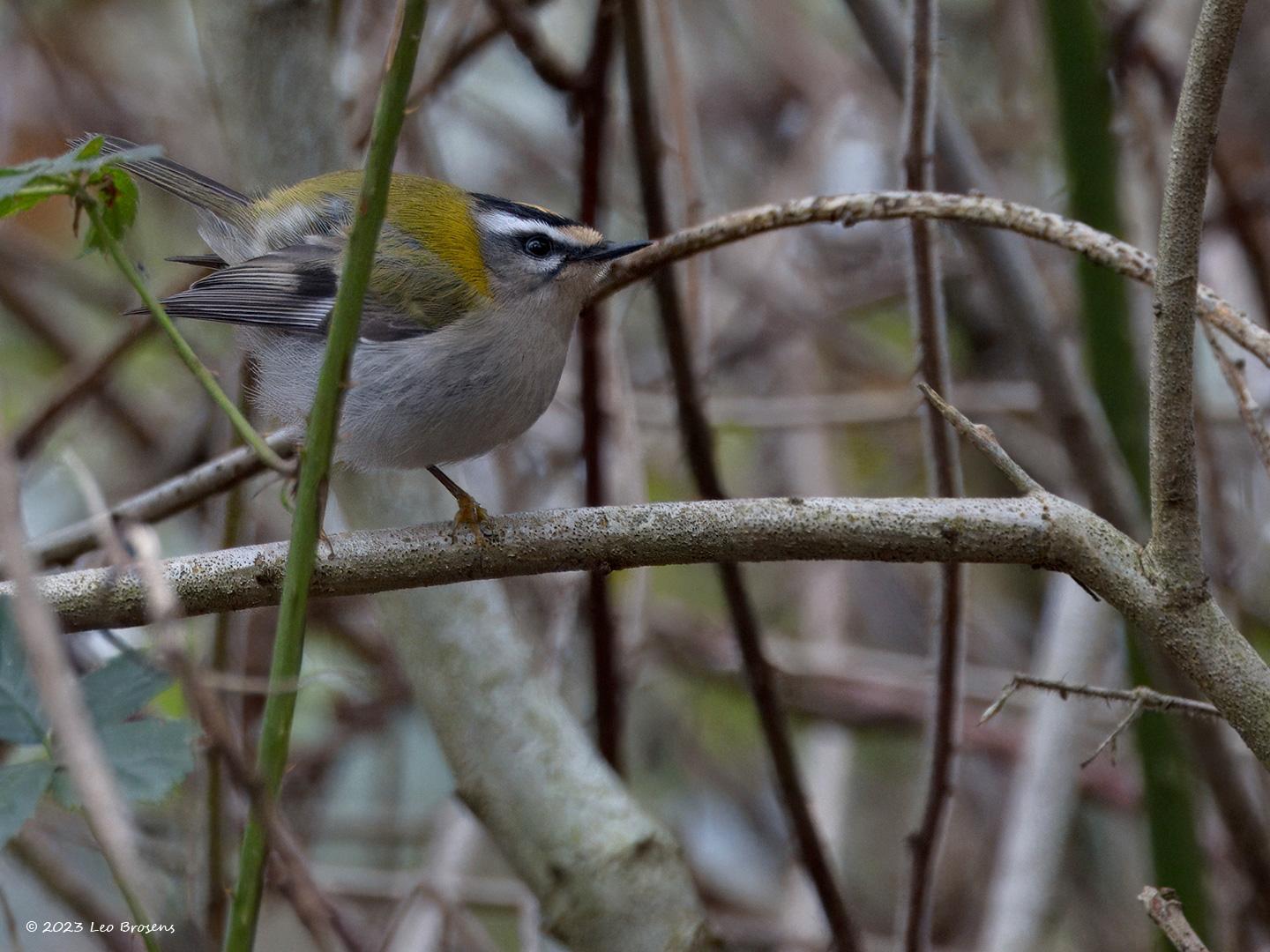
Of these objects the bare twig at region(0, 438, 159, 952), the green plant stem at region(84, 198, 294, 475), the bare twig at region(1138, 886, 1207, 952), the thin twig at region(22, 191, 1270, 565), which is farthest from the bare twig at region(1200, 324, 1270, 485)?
the bare twig at region(0, 438, 159, 952)

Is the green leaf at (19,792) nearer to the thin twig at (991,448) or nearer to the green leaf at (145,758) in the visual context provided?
the green leaf at (145,758)

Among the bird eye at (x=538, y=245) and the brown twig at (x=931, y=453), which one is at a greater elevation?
the bird eye at (x=538, y=245)

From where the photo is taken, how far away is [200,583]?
1634 millimetres

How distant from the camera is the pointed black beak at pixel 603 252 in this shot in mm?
2631

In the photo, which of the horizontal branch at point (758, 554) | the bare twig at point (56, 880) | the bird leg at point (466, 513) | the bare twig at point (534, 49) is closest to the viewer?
the horizontal branch at point (758, 554)

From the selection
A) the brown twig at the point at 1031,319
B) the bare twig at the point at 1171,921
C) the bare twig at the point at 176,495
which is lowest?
the bare twig at the point at 1171,921

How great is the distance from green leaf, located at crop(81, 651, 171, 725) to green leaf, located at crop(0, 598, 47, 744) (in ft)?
0.20

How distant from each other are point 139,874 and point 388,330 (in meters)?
1.89

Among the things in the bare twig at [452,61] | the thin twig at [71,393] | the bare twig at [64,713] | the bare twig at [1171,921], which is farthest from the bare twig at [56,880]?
the bare twig at [1171,921]

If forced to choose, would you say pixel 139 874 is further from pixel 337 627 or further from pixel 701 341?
pixel 337 627

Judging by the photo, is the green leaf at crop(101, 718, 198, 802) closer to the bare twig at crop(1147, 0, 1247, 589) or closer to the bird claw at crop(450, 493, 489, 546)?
the bird claw at crop(450, 493, 489, 546)

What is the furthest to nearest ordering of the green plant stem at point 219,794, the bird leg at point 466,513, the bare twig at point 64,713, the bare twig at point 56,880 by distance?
the bare twig at point 56,880 < the green plant stem at point 219,794 < the bird leg at point 466,513 < the bare twig at point 64,713

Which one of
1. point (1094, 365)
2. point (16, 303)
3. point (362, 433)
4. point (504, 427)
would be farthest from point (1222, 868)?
point (16, 303)

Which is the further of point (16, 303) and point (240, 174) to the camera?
point (16, 303)
